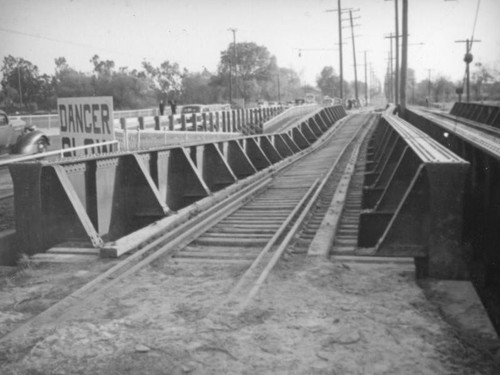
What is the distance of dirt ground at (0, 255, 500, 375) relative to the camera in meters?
3.73

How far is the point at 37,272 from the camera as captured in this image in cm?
617

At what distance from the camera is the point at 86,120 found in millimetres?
7090

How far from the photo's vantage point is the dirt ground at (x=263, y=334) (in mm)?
3729

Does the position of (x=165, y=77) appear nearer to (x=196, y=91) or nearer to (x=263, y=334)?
(x=196, y=91)

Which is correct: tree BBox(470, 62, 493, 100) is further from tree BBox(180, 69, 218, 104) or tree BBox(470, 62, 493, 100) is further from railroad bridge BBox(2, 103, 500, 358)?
tree BBox(180, 69, 218, 104)

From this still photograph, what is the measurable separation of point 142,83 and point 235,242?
7735 cm

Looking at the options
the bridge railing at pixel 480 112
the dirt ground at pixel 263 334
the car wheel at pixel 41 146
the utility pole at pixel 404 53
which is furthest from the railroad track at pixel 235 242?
the utility pole at pixel 404 53

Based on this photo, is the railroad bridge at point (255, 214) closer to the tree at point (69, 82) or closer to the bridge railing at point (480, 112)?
the bridge railing at point (480, 112)

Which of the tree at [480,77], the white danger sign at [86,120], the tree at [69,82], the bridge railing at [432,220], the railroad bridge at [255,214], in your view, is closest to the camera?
the bridge railing at [432,220]

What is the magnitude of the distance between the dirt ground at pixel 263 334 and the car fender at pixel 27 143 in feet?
36.9

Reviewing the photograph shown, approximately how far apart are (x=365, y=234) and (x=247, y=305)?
3186 mm

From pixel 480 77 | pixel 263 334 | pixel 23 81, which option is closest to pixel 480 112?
pixel 263 334

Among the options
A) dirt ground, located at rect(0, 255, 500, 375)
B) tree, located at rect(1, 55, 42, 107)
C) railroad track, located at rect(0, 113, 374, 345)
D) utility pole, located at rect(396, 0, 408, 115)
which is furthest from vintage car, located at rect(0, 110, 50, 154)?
tree, located at rect(1, 55, 42, 107)

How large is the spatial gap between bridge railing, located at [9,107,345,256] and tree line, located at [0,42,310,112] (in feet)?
106
